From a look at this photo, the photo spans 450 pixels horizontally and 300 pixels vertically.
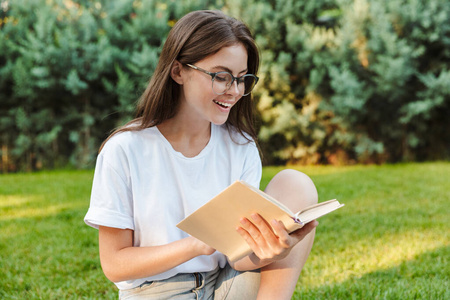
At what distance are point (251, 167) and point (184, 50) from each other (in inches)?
20.2

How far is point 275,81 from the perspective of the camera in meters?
6.01

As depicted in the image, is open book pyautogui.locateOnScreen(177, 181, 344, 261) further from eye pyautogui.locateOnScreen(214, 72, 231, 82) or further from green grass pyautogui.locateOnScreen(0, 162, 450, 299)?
green grass pyautogui.locateOnScreen(0, 162, 450, 299)

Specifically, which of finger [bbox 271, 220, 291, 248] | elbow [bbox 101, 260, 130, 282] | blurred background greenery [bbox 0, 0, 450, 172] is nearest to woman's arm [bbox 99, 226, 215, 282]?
elbow [bbox 101, 260, 130, 282]

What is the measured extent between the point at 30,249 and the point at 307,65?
4.10m

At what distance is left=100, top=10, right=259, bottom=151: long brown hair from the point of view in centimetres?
164

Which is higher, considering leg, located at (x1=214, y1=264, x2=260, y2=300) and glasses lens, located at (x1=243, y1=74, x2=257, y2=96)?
glasses lens, located at (x1=243, y1=74, x2=257, y2=96)

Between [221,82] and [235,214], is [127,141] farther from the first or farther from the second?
[235,214]

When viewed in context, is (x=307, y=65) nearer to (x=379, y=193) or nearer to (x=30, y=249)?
(x=379, y=193)

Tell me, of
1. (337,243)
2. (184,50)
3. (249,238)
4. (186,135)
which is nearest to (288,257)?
(249,238)

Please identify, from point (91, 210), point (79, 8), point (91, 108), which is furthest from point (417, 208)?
point (79, 8)

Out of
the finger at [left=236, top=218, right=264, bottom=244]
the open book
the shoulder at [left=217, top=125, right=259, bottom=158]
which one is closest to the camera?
the open book

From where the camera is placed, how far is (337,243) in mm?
3012

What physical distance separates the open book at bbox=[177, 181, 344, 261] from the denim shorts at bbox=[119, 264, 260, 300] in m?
0.27

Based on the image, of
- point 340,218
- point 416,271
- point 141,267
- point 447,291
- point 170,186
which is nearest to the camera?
point 141,267
